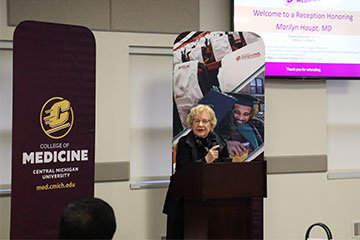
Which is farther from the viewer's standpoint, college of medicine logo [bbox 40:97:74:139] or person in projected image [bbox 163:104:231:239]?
person in projected image [bbox 163:104:231:239]

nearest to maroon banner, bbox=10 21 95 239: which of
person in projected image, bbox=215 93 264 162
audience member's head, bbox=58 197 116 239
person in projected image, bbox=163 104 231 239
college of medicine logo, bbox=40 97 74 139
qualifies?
college of medicine logo, bbox=40 97 74 139

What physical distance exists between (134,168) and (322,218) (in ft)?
5.56

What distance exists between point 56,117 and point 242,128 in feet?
4.18

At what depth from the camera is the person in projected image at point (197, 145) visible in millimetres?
3689

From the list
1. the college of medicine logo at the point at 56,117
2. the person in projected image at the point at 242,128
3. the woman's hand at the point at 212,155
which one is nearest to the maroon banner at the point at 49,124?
the college of medicine logo at the point at 56,117

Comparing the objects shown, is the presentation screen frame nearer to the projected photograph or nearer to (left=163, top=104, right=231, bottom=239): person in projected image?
the projected photograph

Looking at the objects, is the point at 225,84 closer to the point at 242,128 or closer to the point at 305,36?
the point at 242,128

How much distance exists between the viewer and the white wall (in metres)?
4.26

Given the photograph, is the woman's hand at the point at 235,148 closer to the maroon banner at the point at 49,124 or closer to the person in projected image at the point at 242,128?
the person in projected image at the point at 242,128

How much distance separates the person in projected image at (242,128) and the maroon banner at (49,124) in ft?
3.09

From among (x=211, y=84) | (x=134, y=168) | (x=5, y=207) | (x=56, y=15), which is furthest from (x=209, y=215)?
(x=56, y=15)

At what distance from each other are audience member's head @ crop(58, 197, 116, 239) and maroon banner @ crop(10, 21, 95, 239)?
4.67 feet

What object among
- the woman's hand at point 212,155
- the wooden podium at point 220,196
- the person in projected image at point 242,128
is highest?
the person in projected image at point 242,128

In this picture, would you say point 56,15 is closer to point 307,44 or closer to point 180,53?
point 180,53
